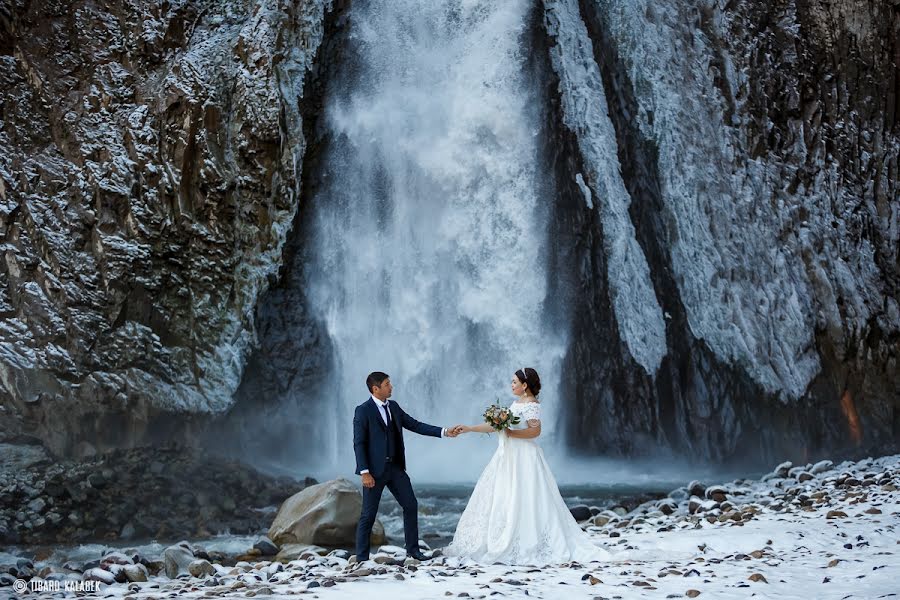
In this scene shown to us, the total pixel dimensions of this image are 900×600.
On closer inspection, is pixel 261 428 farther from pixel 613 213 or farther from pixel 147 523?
pixel 613 213

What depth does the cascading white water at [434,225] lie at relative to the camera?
61.6 ft

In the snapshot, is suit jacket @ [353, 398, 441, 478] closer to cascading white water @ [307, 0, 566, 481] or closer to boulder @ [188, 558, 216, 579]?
boulder @ [188, 558, 216, 579]

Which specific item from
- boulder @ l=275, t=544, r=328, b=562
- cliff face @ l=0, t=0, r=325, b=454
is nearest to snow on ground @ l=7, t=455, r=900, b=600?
boulder @ l=275, t=544, r=328, b=562

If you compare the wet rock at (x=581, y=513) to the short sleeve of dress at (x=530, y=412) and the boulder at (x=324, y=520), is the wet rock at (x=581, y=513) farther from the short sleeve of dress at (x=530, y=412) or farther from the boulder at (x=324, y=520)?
the short sleeve of dress at (x=530, y=412)

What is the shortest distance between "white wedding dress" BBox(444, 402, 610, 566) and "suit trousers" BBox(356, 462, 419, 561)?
0.40 meters

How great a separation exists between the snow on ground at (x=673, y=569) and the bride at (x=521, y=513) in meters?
0.30

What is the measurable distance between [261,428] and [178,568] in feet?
32.9

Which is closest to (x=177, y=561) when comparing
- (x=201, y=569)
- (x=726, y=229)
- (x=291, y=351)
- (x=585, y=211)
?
(x=201, y=569)

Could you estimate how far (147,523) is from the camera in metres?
12.0

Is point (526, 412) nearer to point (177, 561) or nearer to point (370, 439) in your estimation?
point (370, 439)

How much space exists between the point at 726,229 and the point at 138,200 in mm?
13181

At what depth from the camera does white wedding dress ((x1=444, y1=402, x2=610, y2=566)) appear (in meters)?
7.46

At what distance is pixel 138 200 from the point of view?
17672 mm

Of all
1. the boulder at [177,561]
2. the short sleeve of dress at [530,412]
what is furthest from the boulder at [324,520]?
the short sleeve of dress at [530,412]
